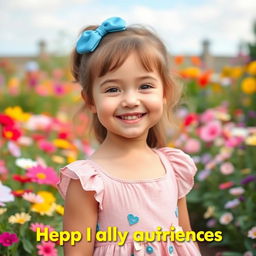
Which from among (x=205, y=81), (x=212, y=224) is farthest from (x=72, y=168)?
(x=205, y=81)

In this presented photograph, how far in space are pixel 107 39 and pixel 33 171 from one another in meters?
0.96

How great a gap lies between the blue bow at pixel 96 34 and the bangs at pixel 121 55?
2.0 inches

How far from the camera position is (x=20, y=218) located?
2199 millimetres

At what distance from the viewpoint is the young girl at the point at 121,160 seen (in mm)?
1772

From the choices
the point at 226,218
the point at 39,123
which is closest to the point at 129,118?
the point at 226,218

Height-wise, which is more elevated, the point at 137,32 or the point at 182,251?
the point at 137,32

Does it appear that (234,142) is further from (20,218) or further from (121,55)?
(121,55)

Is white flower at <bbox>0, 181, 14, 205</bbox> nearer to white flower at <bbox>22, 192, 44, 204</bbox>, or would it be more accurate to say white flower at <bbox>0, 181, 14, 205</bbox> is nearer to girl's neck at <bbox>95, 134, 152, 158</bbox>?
white flower at <bbox>22, 192, 44, 204</bbox>

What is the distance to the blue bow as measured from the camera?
1.86m

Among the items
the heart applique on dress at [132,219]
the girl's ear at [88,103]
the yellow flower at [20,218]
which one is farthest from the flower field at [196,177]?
the heart applique on dress at [132,219]

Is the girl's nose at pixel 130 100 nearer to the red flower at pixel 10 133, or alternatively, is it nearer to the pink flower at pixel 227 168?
the red flower at pixel 10 133

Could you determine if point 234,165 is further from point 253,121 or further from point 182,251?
point 182,251

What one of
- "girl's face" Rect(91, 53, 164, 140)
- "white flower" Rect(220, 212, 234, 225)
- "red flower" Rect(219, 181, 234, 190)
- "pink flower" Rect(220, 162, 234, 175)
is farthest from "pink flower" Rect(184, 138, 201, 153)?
"girl's face" Rect(91, 53, 164, 140)

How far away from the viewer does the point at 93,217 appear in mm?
1804
